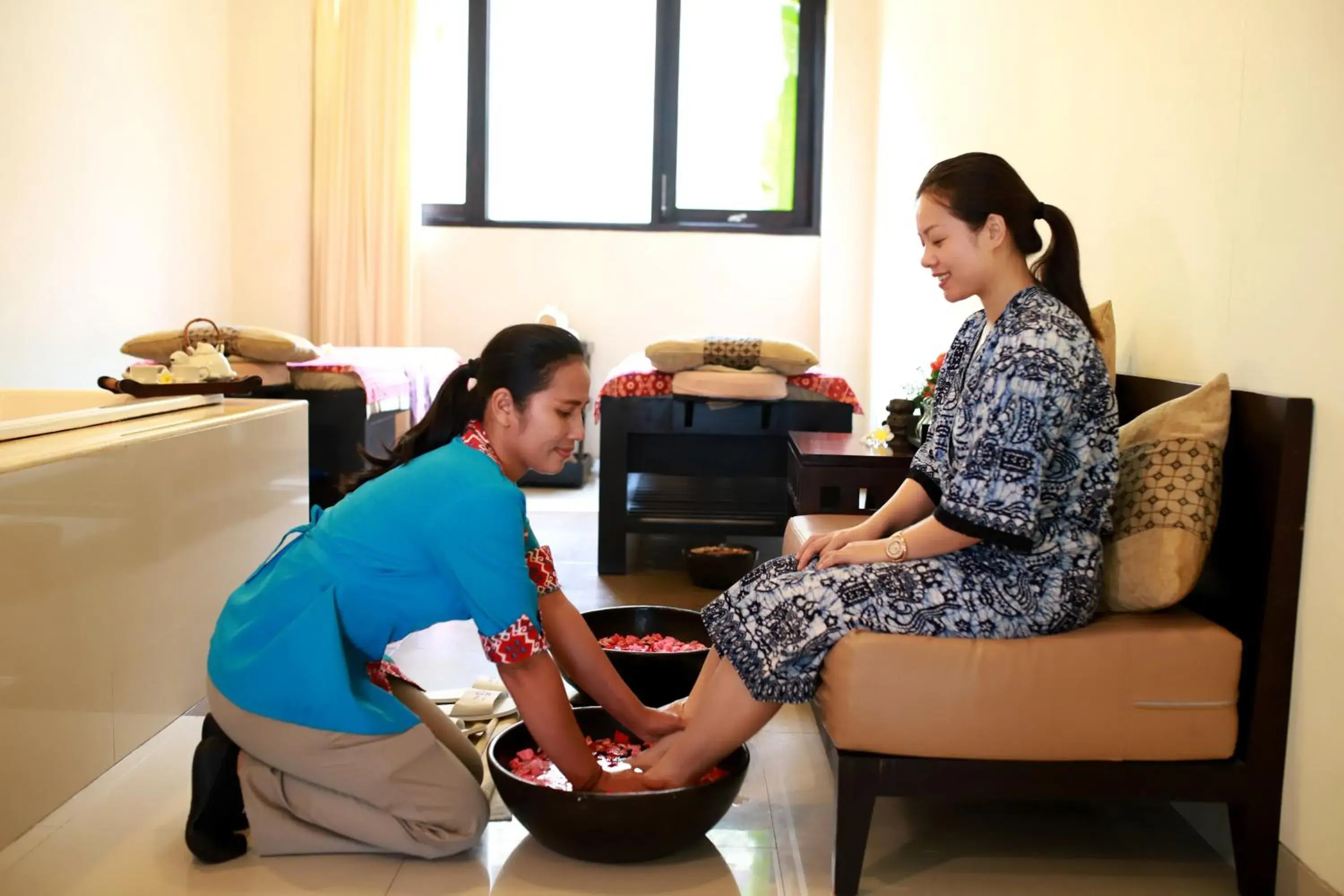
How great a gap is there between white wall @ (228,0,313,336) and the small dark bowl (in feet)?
10.3

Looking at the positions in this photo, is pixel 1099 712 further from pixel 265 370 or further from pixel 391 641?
pixel 265 370

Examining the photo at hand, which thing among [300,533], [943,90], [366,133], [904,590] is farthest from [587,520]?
[904,590]

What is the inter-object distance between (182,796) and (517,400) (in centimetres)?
82

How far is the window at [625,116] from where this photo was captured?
591cm

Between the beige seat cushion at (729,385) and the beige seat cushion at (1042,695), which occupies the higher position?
the beige seat cushion at (729,385)

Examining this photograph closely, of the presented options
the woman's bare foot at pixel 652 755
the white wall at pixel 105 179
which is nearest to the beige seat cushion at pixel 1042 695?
the woman's bare foot at pixel 652 755

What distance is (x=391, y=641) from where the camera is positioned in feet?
5.96

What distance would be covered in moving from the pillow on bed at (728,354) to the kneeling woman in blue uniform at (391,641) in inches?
71.0

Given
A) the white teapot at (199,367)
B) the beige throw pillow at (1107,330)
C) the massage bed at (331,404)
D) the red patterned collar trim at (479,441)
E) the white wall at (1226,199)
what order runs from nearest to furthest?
the white wall at (1226,199) → the red patterned collar trim at (479,441) → the beige throw pillow at (1107,330) → the white teapot at (199,367) → the massage bed at (331,404)

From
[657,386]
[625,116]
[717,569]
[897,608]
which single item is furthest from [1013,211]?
[625,116]

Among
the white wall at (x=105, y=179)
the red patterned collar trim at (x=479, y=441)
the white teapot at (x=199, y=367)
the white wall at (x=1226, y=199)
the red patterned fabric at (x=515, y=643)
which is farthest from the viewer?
the white wall at (x=105, y=179)

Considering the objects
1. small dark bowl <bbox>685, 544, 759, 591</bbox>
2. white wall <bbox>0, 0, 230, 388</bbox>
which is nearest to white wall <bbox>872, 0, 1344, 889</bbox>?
small dark bowl <bbox>685, 544, 759, 591</bbox>

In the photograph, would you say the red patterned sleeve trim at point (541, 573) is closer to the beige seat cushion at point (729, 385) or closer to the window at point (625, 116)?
the beige seat cushion at point (729, 385)

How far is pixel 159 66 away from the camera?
5035 mm
